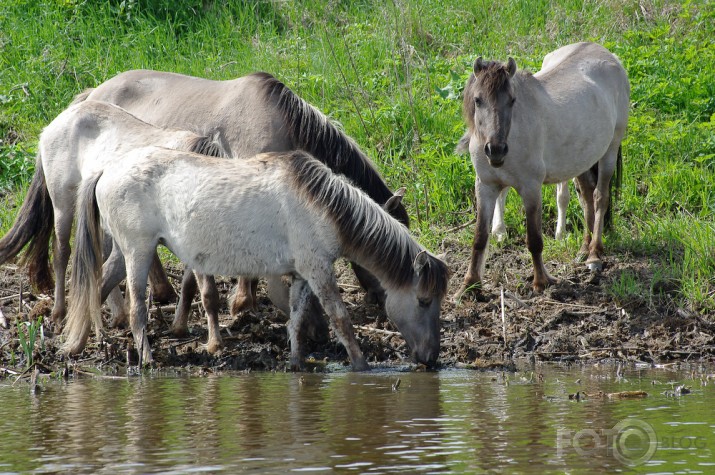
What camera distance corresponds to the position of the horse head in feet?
24.4

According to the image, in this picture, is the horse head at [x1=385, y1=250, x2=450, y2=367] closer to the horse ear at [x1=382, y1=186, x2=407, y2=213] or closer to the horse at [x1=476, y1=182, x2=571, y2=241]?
the horse ear at [x1=382, y1=186, x2=407, y2=213]

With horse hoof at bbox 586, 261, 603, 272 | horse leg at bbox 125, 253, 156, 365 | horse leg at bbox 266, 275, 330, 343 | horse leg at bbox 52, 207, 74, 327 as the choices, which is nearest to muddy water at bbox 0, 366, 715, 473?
horse leg at bbox 125, 253, 156, 365

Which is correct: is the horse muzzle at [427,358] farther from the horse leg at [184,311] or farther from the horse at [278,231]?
the horse leg at [184,311]

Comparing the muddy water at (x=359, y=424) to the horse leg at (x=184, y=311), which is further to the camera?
the horse leg at (x=184, y=311)

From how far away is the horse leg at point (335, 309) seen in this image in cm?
738

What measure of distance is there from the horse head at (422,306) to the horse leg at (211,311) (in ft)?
4.68

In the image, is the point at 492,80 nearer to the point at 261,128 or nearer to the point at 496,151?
the point at 496,151

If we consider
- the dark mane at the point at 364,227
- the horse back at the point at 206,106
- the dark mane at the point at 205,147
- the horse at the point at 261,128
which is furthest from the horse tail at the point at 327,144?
the dark mane at the point at 364,227

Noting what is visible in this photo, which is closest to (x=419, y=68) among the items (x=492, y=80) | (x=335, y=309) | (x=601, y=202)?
(x=601, y=202)

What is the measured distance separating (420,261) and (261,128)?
2.23 meters

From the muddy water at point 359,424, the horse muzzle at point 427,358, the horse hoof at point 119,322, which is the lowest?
the muddy water at point 359,424

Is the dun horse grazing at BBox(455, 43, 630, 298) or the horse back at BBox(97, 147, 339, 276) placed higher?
the dun horse grazing at BBox(455, 43, 630, 298)

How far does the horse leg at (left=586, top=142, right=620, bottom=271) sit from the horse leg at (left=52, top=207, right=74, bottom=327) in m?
4.68

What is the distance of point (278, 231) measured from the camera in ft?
24.3
